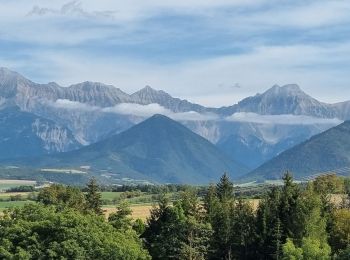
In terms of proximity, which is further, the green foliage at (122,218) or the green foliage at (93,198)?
the green foliage at (93,198)

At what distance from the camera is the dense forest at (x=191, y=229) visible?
346 ft

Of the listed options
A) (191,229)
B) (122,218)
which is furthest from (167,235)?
(122,218)

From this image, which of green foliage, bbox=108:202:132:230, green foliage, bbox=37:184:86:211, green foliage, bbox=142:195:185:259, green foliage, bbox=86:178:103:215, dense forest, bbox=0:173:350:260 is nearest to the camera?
dense forest, bbox=0:173:350:260

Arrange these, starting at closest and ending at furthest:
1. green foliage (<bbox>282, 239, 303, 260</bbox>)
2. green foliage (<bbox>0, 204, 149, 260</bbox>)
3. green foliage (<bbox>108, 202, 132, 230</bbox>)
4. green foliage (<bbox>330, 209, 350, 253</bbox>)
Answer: green foliage (<bbox>0, 204, 149, 260</bbox>) → green foliage (<bbox>282, 239, 303, 260</bbox>) → green foliage (<bbox>330, 209, 350, 253</bbox>) → green foliage (<bbox>108, 202, 132, 230</bbox>)

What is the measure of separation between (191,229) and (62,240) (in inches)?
1158

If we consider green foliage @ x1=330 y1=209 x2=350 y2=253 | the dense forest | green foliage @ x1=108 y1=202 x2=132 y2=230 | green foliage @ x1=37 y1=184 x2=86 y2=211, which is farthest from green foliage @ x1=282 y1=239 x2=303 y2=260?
green foliage @ x1=37 y1=184 x2=86 y2=211

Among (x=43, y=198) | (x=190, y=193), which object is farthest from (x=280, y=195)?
(x=43, y=198)

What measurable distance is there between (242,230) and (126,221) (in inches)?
882

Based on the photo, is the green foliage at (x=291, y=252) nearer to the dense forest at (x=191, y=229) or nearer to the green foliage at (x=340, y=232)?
the dense forest at (x=191, y=229)

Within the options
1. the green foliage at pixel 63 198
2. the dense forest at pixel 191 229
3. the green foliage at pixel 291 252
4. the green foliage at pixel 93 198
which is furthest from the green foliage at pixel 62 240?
the green foliage at pixel 93 198

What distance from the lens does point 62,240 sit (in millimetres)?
105875

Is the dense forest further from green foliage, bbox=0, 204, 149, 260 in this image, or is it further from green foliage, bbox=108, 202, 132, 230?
green foliage, bbox=108, 202, 132, 230

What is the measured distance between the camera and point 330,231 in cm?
13438

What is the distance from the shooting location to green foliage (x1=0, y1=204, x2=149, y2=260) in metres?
103
